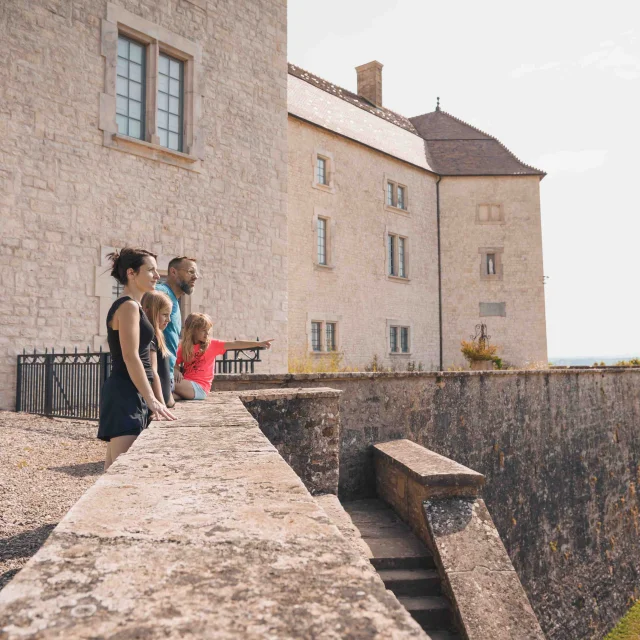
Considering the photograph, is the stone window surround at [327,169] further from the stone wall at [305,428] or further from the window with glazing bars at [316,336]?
the stone wall at [305,428]

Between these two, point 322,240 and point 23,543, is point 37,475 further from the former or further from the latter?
point 322,240

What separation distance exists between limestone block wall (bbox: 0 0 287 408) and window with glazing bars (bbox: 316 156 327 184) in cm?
575

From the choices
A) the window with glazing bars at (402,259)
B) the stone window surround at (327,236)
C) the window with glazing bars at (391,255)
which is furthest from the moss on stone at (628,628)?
the window with glazing bars at (402,259)

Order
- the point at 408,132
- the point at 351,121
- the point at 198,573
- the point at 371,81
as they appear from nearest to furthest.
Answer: the point at 198,573, the point at 351,121, the point at 371,81, the point at 408,132

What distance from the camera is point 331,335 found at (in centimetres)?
1994

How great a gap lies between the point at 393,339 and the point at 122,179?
522 inches

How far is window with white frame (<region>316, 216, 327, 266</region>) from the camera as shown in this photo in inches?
787

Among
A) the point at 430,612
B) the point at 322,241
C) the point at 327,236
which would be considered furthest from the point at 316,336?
the point at 430,612

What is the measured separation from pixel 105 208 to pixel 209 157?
8.77 feet

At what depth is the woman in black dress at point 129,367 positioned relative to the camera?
3387 mm

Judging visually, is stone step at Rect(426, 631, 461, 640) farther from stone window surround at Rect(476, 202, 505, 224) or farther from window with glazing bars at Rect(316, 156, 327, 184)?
stone window surround at Rect(476, 202, 505, 224)

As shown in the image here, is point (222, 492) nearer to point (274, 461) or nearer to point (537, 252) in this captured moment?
point (274, 461)

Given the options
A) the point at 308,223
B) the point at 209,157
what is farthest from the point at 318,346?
the point at 209,157

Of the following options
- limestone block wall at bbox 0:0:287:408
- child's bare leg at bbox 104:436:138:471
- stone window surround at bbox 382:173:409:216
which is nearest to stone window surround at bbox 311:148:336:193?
stone window surround at bbox 382:173:409:216
